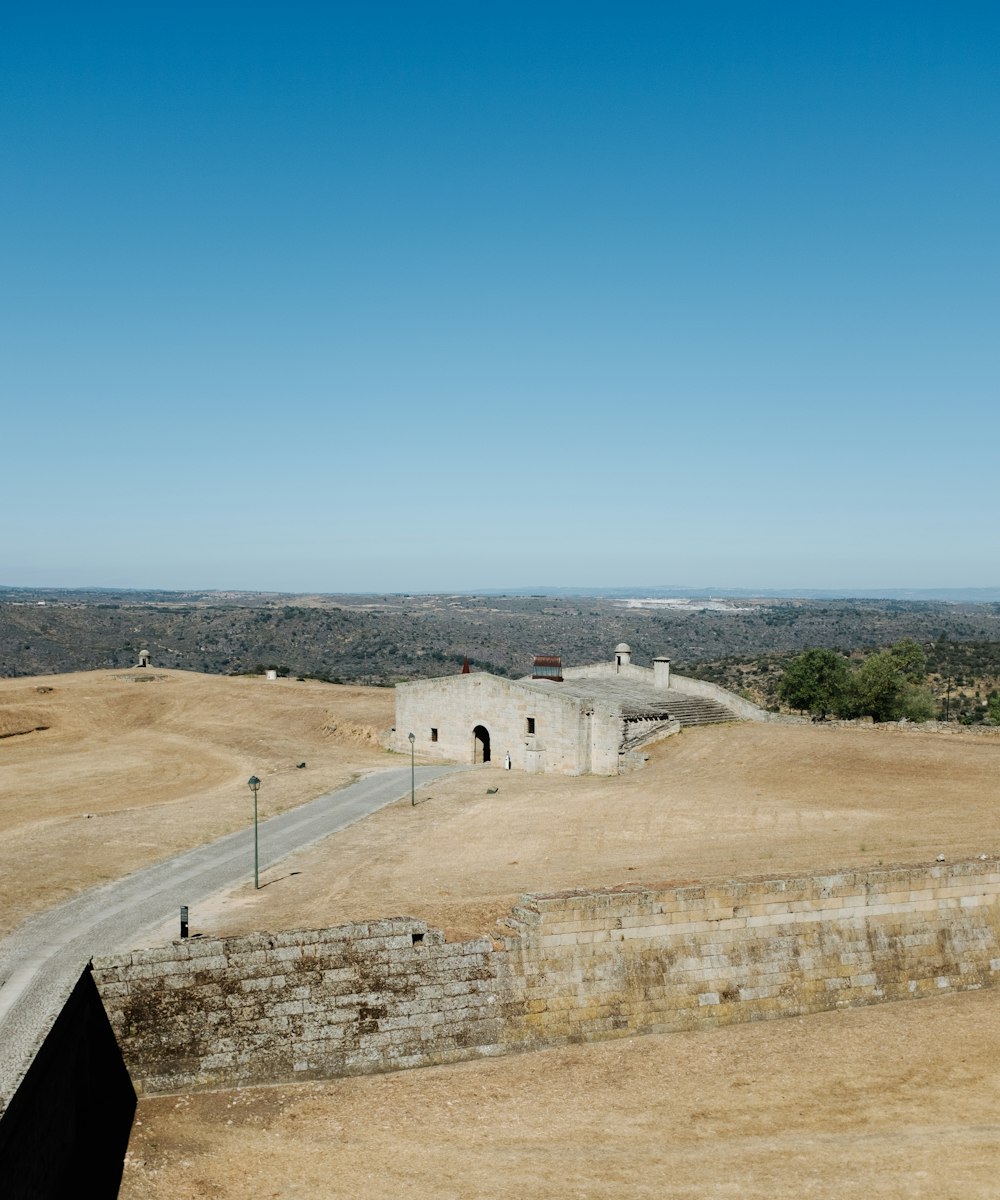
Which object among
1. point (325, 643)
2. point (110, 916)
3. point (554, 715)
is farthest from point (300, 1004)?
point (325, 643)

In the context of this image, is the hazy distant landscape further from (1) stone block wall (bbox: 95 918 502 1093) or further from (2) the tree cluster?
(1) stone block wall (bbox: 95 918 502 1093)

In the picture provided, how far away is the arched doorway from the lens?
144ft

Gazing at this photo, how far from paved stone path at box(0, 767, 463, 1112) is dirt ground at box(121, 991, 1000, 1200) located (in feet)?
8.76

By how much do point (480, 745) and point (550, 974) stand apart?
86.1ft

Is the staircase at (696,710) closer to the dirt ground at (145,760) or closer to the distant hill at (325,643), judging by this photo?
the dirt ground at (145,760)

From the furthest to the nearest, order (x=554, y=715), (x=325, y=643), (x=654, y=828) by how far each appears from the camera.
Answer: (x=325, y=643), (x=554, y=715), (x=654, y=828)

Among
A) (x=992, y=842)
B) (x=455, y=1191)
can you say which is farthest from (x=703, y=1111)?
(x=992, y=842)

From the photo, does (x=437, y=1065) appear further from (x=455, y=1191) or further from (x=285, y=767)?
(x=285, y=767)

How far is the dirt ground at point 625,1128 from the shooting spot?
13641 mm

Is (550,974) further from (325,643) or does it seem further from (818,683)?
(325,643)

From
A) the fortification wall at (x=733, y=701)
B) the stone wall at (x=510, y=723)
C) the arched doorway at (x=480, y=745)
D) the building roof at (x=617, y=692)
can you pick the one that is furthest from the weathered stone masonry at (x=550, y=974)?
the arched doorway at (x=480, y=745)

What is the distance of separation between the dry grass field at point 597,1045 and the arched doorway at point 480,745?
4082 mm

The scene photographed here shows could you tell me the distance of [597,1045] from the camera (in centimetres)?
1781

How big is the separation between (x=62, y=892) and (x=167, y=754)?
22855mm
